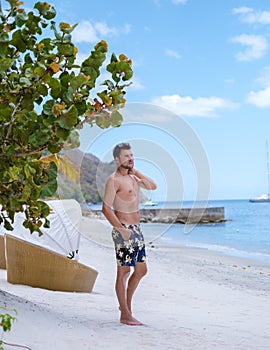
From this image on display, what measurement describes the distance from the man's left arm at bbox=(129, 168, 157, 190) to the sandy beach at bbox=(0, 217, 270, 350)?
0.51m

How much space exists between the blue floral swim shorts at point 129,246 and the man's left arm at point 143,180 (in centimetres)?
40

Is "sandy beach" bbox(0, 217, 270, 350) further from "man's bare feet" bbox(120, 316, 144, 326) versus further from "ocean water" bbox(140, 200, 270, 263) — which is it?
"ocean water" bbox(140, 200, 270, 263)

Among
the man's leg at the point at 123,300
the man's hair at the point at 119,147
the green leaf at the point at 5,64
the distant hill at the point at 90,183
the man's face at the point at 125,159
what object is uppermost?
the green leaf at the point at 5,64

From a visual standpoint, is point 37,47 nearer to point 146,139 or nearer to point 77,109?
point 77,109

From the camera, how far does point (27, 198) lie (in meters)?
4.04

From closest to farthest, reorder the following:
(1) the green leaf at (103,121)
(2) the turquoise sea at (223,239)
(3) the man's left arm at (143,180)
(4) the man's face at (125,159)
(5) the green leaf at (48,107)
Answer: (5) the green leaf at (48,107) < (1) the green leaf at (103,121) < (4) the man's face at (125,159) < (3) the man's left arm at (143,180) < (2) the turquoise sea at (223,239)

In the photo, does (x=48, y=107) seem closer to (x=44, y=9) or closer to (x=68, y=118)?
(x=68, y=118)

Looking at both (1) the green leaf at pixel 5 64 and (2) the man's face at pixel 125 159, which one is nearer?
(1) the green leaf at pixel 5 64

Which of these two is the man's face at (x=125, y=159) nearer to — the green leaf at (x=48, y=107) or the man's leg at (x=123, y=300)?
the man's leg at (x=123, y=300)

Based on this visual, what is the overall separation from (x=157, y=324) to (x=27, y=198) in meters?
1.87

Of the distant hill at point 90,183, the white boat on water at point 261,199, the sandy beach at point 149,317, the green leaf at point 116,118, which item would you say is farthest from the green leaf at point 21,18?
the white boat on water at point 261,199

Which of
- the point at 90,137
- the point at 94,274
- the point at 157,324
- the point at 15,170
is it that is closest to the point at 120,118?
the point at 90,137

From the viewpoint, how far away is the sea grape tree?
3.26m

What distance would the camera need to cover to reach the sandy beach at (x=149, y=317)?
4.11 meters
